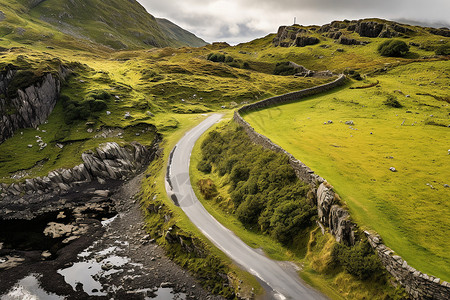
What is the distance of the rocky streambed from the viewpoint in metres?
29.6

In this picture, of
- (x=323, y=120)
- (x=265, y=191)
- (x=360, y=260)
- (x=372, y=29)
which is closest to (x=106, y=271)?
(x=265, y=191)

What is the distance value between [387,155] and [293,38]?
169m

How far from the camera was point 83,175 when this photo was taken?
57.9 meters

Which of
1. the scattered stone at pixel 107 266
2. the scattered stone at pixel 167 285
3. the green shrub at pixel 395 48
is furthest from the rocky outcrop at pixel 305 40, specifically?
the scattered stone at pixel 107 266

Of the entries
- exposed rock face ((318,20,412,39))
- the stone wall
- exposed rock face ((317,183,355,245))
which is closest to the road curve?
exposed rock face ((317,183,355,245))

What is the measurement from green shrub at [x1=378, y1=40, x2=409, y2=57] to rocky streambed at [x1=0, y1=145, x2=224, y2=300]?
5269 inches

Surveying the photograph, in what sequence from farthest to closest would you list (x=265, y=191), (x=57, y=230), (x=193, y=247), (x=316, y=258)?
1. (x=57, y=230)
2. (x=265, y=191)
3. (x=193, y=247)
4. (x=316, y=258)

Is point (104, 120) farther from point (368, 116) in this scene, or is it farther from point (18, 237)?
point (368, 116)

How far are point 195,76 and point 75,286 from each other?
4229 inches

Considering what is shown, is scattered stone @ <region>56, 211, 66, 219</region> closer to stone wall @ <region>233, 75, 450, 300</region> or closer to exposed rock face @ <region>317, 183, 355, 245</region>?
stone wall @ <region>233, 75, 450, 300</region>

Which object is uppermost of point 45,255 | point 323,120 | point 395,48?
point 395,48

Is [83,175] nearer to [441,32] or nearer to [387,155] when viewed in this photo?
[387,155]

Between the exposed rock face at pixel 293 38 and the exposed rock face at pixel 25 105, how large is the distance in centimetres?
14804

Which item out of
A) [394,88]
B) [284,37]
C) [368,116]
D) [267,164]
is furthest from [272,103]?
[284,37]
